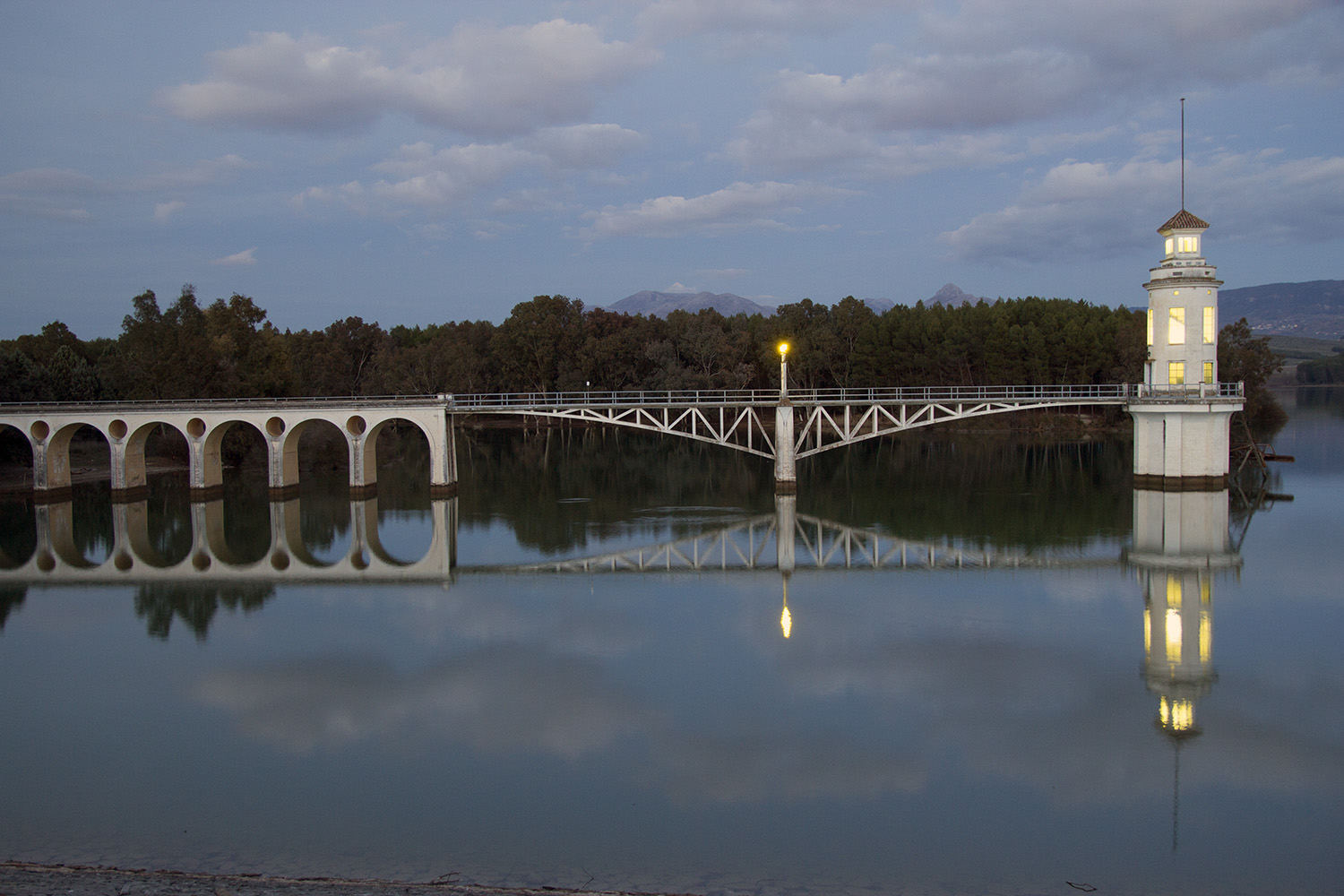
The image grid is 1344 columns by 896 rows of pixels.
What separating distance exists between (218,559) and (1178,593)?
A: 25632 millimetres

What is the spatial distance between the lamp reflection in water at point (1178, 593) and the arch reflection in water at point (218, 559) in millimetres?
16829

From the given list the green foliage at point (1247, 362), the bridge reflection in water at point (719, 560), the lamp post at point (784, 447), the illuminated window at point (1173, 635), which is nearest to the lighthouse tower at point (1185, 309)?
the bridge reflection in water at point (719, 560)

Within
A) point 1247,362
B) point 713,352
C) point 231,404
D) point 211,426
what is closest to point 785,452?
point 231,404

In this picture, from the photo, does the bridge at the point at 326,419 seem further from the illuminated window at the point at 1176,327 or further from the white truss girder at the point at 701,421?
the illuminated window at the point at 1176,327

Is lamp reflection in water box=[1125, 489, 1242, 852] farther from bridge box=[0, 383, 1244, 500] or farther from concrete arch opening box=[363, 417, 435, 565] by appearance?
concrete arch opening box=[363, 417, 435, 565]

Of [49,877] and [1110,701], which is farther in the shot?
[1110,701]

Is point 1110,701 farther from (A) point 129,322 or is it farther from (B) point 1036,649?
(A) point 129,322

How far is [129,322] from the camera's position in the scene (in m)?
49.3

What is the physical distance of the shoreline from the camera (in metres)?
8.83

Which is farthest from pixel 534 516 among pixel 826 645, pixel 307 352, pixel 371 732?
pixel 307 352

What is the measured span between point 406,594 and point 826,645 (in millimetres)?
10858

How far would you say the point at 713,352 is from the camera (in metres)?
75.6

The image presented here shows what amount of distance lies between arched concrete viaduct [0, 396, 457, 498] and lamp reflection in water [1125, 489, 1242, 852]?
26.4m

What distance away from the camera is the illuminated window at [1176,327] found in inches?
1516
